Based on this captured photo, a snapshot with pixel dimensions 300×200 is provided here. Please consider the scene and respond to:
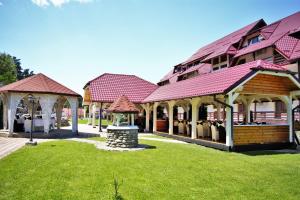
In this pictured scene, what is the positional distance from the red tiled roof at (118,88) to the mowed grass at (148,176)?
1413 centimetres

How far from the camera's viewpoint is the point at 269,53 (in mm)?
24172

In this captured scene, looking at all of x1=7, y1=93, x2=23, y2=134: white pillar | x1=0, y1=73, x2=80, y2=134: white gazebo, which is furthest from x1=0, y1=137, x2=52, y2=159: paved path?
x1=0, y1=73, x2=80, y2=134: white gazebo

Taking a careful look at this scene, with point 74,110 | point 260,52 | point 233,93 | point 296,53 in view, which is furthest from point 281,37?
point 74,110

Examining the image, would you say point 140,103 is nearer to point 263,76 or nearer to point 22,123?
point 22,123

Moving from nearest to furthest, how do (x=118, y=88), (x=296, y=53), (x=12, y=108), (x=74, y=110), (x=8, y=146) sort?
(x=8, y=146) → (x=12, y=108) → (x=74, y=110) → (x=296, y=53) → (x=118, y=88)

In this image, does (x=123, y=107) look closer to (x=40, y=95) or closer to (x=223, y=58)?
(x=40, y=95)

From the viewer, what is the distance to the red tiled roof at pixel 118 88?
23953mm

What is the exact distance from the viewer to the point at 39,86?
17.5 metres

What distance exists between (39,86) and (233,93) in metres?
13.4

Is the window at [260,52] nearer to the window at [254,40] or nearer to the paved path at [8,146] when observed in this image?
the window at [254,40]

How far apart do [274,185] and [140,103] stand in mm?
18503

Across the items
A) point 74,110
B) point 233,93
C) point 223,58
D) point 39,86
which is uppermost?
point 223,58

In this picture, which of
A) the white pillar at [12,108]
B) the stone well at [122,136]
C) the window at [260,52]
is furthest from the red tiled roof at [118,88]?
the window at [260,52]

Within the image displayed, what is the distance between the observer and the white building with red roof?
1192cm
